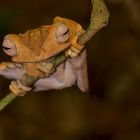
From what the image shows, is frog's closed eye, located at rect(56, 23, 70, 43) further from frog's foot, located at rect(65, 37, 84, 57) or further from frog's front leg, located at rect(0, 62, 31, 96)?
frog's front leg, located at rect(0, 62, 31, 96)

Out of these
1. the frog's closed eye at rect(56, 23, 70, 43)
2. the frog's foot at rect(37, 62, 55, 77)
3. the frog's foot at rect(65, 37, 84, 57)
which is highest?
the frog's closed eye at rect(56, 23, 70, 43)

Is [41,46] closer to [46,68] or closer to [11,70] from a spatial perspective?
[46,68]

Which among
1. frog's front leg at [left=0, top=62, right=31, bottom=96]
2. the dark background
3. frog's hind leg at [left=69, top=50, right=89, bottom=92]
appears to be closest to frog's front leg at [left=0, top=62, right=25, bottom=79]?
frog's front leg at [left=0, top=62, right=31, bottom=96]

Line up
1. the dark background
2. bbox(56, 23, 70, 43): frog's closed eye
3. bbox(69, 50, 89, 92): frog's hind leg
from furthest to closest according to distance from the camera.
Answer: the dark background → bbox(69, 50, 89, 92): frog's hind leg → bbox(56, 23, 70, 43): frog's closed eye

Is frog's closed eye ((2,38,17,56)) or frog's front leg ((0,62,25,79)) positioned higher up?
frog's closed eye ((2,38,17,56))

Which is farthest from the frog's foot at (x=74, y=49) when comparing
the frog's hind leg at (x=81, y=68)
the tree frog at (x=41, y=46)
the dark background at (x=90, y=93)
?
the dark background at (x=90, y=93)

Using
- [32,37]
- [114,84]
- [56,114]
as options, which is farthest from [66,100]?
[32,37]
